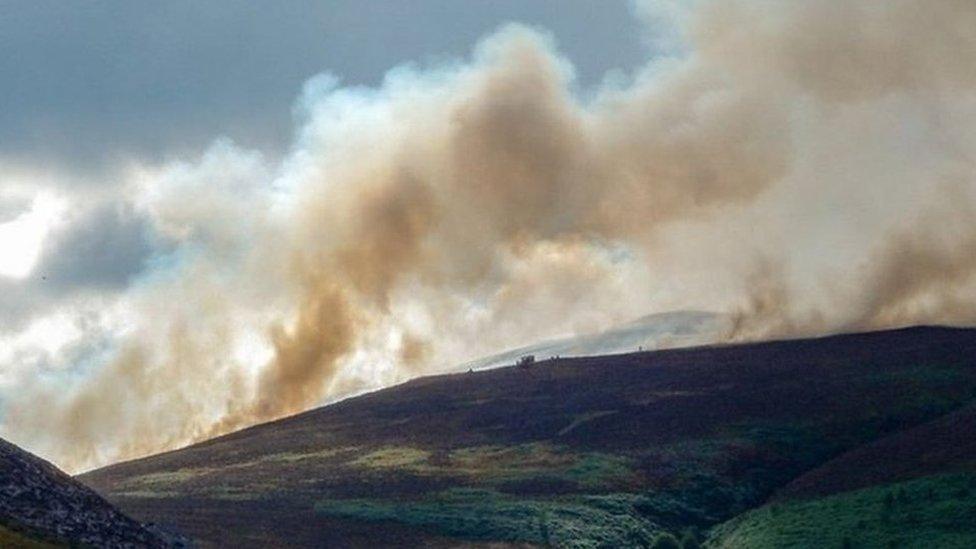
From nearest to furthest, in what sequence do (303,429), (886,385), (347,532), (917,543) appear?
(917,543) < (347,532) < (886,385) < (303,429)

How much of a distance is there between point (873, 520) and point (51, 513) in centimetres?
5258

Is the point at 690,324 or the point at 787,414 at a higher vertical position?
the point at 690,324

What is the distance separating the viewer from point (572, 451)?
135250mm

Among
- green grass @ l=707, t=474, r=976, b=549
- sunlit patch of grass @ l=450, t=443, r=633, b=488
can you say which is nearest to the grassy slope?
green grass @ l=707, t=474, r=976, b=549

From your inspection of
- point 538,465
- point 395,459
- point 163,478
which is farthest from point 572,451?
point 163,478

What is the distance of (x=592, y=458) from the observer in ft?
431

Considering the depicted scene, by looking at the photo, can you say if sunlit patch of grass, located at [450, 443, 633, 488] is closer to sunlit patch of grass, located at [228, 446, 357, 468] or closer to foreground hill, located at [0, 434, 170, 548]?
sunlit patch of grass, located at [228, 446, 357, 468]

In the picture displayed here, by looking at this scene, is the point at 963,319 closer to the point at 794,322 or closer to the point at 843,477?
the point at 794,322

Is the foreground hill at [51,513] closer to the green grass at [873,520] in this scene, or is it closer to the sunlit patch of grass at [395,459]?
the green grass at [873,520]

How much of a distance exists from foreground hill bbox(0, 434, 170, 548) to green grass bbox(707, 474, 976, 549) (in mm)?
41076

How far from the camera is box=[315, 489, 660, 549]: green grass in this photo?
107188mm

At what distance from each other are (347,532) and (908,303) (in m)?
89.6

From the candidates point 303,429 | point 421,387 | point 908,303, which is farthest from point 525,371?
point 908,303

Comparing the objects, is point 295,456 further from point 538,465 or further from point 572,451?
point 572,451
